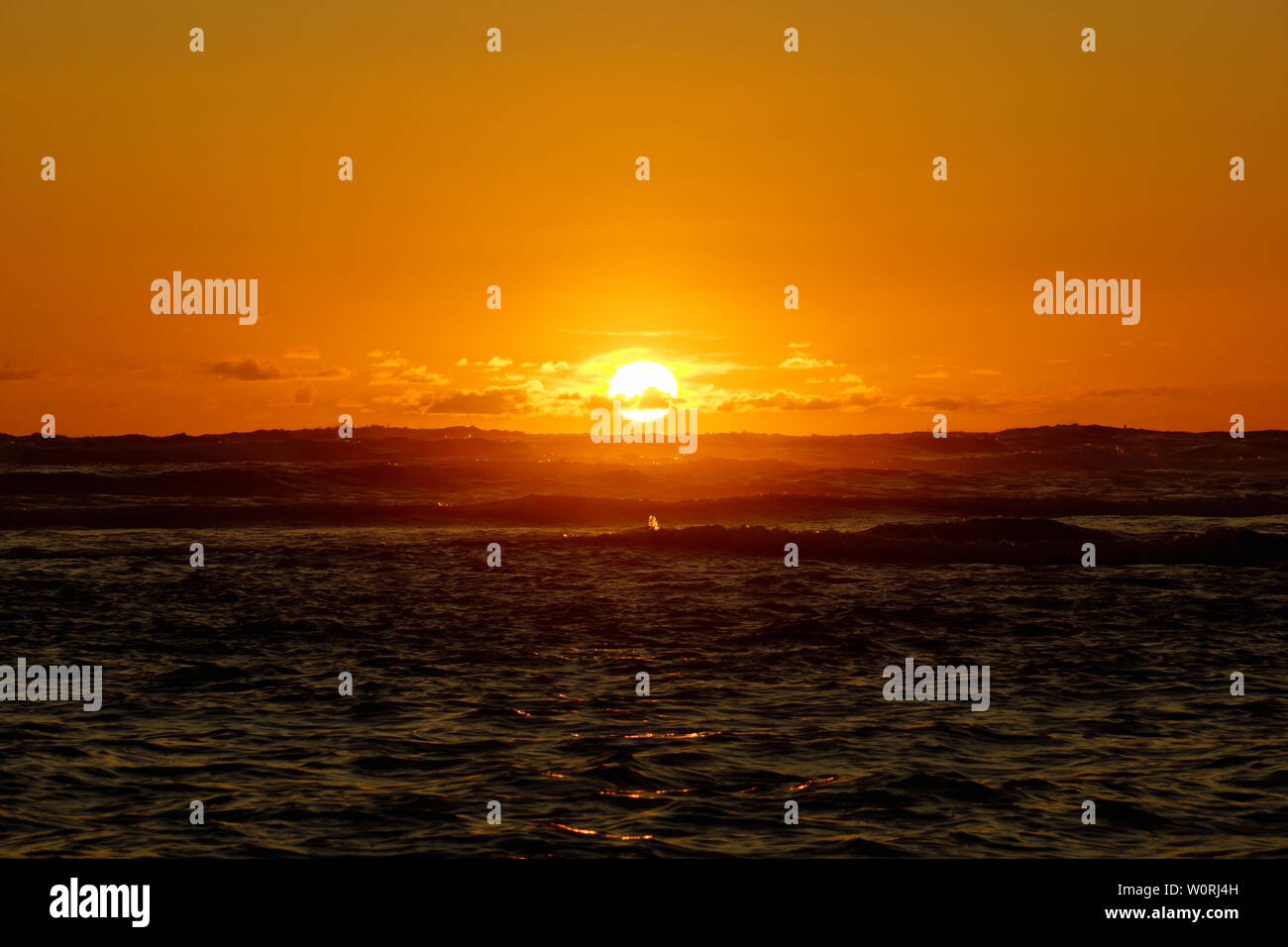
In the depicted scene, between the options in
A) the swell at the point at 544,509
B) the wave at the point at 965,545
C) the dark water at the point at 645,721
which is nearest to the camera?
the dark water at the point at 645,721

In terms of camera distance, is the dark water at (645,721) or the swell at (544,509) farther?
the swell at (544,509)

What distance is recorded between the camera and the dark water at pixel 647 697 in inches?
348

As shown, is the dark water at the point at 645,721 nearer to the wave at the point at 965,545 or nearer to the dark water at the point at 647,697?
the dark water at the point at 647,697

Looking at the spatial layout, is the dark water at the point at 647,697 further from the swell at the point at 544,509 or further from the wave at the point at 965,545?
the swell at the point at 544,509

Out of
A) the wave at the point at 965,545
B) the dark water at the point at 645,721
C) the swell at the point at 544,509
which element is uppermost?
the swell at the point at 544,509

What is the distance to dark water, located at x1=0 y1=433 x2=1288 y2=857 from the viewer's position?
8836mm

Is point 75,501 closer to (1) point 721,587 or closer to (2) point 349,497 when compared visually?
(2) point 349,497

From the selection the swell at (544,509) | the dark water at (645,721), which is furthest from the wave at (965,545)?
the swell at (544,509)

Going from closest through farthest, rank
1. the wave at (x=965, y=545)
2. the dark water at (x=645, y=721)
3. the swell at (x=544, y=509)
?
the dark water at (x=645, y=721) → the wave at (x=965, y=545) → the swell at (x=544, y=509)

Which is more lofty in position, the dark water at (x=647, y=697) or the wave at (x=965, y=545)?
the wave at (x=965, y=545)

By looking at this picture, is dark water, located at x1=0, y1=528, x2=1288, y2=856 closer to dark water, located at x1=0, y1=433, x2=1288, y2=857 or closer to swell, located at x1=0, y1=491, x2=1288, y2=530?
dark water, located at x1=0, y1=433, x2=1288, y2=857

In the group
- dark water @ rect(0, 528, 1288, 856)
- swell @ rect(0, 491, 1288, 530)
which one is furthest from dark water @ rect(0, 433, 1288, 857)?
swell @ rect(0, 491, 1288, 530)

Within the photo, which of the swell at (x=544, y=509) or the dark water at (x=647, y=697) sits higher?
the swell at (x=544, y=509)

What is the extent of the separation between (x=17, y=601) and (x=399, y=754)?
524 inches
